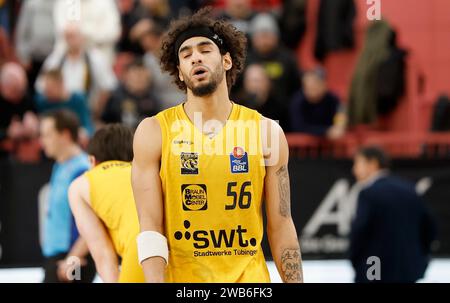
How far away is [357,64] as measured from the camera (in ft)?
47.2

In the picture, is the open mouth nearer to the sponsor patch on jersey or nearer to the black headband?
the black headband

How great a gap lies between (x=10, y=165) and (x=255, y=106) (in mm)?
2994

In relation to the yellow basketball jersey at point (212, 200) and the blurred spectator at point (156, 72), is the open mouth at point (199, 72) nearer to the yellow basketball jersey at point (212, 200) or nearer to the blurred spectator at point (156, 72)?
the yellow basketball jersey at point (212, 200)

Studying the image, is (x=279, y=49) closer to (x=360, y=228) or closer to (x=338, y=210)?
(x=338, y=210)

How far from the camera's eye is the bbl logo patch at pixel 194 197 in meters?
5.60

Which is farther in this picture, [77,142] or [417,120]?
[417,120]

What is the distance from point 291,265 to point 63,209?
318 centimetres

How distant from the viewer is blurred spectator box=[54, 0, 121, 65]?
14.0m

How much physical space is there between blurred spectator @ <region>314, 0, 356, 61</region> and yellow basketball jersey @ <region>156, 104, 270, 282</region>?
9.55 metres

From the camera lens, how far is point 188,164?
18.4ft

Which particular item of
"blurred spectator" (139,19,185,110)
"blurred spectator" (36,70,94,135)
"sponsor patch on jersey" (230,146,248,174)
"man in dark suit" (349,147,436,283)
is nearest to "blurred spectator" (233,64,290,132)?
"blurred spectator" (139,19,185,110)

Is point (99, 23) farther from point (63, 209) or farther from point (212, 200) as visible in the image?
point (212, 200)

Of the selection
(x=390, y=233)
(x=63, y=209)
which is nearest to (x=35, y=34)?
(x=63, y=209)

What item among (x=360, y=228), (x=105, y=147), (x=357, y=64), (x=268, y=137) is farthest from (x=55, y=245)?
(x=357, y=64)
